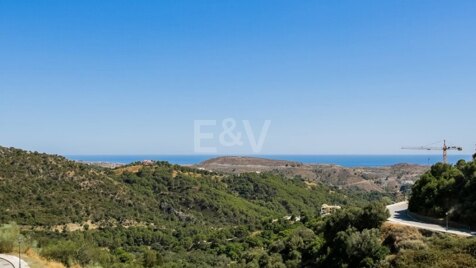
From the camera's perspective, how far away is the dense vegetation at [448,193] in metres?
27.8

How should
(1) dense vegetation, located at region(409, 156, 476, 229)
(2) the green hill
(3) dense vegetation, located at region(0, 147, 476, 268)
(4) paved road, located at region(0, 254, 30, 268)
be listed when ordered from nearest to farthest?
(4) paved road, located at region(0, 254, 30, 268) < (3) dense vegetation, located at region(0, 147, 476, 268) < (1) dense vegetation, located at region(409, 156, 476, 229) < (2) the green hill

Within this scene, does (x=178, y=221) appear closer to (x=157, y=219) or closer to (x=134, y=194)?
(x=157, y=219)

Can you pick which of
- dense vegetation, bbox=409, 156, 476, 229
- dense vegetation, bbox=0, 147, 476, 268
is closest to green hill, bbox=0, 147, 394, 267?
dense vegetation, bbox=0, 147, 476, 268

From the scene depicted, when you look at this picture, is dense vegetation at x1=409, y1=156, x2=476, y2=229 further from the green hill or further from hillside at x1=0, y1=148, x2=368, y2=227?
hillside at x1=0, y1=148, x2=368, y2=227

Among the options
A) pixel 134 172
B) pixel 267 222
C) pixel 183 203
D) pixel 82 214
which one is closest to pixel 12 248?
pixel 82 214

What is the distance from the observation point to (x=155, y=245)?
180 feet

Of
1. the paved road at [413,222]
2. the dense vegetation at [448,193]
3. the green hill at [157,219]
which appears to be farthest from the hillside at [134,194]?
the dense vegetation at [448,193]

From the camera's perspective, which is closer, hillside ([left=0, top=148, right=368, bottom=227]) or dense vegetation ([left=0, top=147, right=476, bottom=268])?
dense vegetation ([left=0, top=147, right=476, bottom=268])

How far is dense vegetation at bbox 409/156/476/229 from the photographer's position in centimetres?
2775

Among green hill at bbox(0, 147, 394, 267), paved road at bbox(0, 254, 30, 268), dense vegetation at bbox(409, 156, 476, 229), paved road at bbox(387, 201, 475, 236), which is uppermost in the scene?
dense vegetation at bbox(409, 156, 476, 229)

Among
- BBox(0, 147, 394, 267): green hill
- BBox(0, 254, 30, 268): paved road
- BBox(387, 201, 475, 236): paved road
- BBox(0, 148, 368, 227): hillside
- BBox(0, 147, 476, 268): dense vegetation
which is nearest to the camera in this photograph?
BBox(0, 254, 30, 268): paved road

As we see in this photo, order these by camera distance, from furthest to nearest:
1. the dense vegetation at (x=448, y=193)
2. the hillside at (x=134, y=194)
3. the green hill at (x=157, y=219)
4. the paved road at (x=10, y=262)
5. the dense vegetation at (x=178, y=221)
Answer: the hillside at (x=134, y=194) < the green hill at (x=157, y=219) < the dense vegetation at (x=448, y=193) < the dense vegetation at (x=178, y=221) < the paved road at (x=10, y=262)

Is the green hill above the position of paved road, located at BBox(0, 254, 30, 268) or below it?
below

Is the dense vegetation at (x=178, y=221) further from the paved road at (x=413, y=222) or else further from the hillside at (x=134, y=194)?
the paved road at (x=413, y=222)
